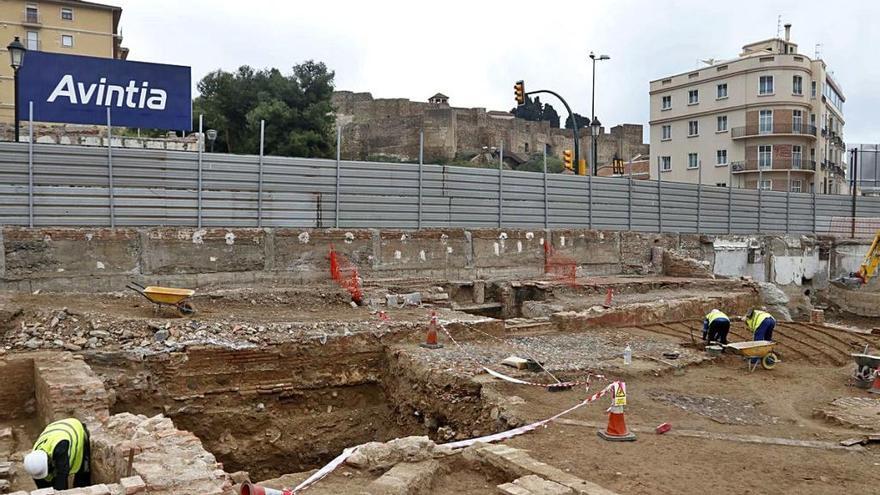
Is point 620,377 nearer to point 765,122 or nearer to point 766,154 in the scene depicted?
point 765,122

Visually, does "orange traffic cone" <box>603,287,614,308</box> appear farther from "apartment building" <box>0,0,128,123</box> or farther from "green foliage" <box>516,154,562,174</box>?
"apartment building" <box>0,0,128,123</box>

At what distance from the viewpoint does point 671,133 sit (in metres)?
44.2

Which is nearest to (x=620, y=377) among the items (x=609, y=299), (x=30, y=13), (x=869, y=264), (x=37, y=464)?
(x=609, y=299)

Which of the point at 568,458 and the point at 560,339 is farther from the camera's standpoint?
the point at 560,339

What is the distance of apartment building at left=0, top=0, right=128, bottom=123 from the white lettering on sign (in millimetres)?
34802

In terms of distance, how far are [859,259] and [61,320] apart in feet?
92.8

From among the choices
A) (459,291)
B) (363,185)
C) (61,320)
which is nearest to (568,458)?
(61,320)

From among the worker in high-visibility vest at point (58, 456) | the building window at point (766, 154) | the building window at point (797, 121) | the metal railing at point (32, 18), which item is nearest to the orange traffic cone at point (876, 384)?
the worker in high-visibility vest at point (58, 456)

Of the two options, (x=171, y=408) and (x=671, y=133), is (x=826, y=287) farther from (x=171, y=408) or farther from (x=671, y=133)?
(x=171, y=408)

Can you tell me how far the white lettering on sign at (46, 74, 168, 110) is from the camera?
13.0 m

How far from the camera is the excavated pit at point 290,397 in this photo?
8773mm

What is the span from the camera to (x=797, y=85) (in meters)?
39.2

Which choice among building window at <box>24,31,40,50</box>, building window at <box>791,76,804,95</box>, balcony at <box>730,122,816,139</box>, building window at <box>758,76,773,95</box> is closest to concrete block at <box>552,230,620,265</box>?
balcony at <box>730,122,816,139</box>

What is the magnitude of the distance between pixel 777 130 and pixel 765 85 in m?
2.76
